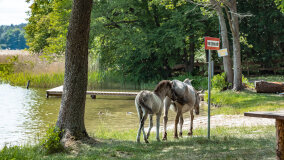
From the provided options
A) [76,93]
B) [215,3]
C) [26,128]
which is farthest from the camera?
[215,3]

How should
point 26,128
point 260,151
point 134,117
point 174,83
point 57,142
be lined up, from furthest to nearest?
point 134,117
point 26,128
point 174,83
point 57,142
point 260,151

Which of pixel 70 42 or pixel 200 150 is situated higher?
pixel 70 42

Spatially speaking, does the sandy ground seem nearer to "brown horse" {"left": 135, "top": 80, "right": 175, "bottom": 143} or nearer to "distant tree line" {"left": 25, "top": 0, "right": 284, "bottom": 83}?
"brown horse" {"left": 135, "top": 80, "right": 175, "bottom": 143}

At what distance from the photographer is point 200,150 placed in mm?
7188

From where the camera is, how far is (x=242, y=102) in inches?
646

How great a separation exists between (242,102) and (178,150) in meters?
9.89

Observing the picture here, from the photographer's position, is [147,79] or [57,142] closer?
[57,142]

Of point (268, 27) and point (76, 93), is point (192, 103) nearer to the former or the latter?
point (76, 93)

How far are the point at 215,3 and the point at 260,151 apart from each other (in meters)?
13.3

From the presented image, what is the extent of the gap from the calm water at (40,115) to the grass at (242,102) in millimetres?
1998

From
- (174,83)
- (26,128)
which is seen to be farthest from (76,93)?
(26,128)

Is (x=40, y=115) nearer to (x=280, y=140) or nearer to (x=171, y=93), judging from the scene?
(x=171, y=93)

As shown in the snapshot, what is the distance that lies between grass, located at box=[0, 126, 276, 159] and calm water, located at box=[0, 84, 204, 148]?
281 cm

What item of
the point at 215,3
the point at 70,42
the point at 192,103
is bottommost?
the point at 192,103
